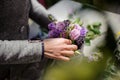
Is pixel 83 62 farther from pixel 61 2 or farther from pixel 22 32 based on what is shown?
pixel 61 2

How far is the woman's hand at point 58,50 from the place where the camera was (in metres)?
0.76

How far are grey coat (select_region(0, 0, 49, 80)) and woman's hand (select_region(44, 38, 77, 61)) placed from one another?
0.08ft

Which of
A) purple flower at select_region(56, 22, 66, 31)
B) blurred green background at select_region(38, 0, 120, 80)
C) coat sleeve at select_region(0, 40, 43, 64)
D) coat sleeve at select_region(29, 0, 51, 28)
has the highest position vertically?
coat sleeve at select_region(29, 0, 51, 28)

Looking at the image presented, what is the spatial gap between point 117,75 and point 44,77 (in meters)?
0.28

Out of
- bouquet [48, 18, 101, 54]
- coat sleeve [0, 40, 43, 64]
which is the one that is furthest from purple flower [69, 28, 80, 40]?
coat sleeve [0, 40, 43, 64]

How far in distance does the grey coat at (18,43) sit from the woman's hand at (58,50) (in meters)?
0.02

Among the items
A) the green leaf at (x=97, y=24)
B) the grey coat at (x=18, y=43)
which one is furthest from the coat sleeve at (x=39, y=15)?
the green leaf at (x=97, y=24)

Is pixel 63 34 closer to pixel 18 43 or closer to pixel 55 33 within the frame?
pixel 55 33

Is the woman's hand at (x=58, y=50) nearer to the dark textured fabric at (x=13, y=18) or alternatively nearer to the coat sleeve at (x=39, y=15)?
the dark textured fabric at (x=13, y=18)

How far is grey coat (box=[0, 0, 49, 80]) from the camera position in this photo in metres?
0.75

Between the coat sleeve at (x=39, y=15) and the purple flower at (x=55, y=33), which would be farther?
the coat sleeve at (x=39, y=15)

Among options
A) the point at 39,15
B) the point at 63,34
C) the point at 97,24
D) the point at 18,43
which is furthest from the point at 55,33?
the point at 97,24

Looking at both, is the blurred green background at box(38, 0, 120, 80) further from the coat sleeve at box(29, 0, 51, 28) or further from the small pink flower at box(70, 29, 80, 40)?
the coat sleeve at box(29, 0, 51, 28)

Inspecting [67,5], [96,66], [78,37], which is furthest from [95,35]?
[67,5]
